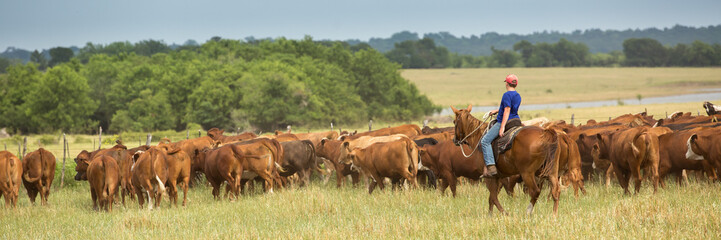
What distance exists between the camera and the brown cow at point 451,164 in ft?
44.1

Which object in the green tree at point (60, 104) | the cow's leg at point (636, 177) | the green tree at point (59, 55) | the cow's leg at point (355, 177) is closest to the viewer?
the cow's leg at point (636, 177)

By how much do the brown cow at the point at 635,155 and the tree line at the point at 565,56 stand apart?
444 ft

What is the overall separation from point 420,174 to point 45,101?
56.3m

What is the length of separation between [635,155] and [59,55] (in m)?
164

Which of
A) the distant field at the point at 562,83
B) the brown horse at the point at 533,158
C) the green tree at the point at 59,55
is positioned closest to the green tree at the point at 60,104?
the distant field at the point at 562,83

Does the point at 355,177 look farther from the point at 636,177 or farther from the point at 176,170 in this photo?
the point at 636,177

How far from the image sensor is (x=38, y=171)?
1653 centimetres

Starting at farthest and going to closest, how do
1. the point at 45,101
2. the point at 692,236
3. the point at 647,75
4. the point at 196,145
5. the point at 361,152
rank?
the point at 647,75 < the point at 45,101 < the point at 196,145 < the point at 361,152 < the point at 692,236

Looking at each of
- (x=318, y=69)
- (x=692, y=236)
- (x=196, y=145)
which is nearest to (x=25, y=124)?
(x=318, y=69)

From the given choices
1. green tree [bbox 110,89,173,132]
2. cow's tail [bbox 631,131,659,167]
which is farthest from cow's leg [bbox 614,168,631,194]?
green tree [bbox 110,89,173,132]

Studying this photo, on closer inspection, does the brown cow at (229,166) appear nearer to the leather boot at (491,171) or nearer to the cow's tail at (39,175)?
the cow's tail at (39,175)

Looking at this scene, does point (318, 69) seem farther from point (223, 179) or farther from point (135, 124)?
point (223, 179)

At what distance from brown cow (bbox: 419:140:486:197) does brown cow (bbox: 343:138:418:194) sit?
15.2 inches

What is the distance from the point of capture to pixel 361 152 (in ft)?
51.3
